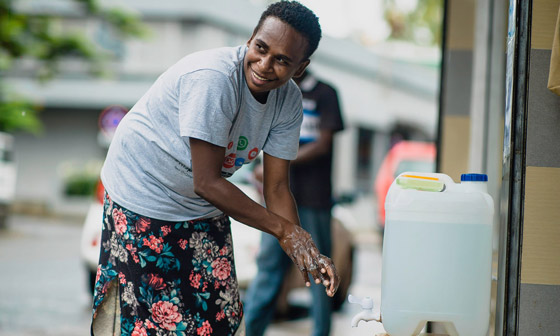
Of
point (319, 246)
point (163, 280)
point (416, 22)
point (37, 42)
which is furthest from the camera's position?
point (416, 22)

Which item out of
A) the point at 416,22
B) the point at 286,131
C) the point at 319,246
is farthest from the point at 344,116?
the point at 416,22

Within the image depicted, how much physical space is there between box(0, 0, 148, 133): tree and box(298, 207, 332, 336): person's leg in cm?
851

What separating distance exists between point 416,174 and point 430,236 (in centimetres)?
23

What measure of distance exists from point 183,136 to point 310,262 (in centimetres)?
56

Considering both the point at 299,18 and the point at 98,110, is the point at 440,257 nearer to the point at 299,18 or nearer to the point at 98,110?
the point at 299,18

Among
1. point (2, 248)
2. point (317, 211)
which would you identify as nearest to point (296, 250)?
Answer: point (317, 211)

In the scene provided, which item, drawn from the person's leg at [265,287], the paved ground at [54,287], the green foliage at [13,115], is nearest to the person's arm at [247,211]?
the paved ground at [54,287]

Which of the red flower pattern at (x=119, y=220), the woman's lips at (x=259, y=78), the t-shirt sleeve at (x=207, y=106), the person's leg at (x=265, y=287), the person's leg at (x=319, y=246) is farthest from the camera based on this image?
the person's leg at (x=319, y=246)

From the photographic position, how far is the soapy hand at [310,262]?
2.34 metres

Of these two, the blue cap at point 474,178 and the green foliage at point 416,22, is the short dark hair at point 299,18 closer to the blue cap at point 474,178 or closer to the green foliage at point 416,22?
the blue cap at point 474,178

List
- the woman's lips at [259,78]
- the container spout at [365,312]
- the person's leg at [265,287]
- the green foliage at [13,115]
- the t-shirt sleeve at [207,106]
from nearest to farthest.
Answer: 1. the t-shirt sleeve at [207,106]
2. the woman's lips at [259,78]
3. the container spout at [365,312]
4. the person's leg at [265,287]
5. the green foliage at [13,115]

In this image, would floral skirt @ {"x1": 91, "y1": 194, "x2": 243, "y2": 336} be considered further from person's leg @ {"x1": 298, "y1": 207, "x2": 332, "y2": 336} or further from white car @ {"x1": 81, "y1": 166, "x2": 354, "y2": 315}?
white car @ {"x1": 81, "y1": 166, "x2": 354, "y2": 315}

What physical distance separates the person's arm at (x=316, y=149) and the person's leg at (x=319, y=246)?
1.00ft

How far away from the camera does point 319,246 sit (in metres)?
4.55
